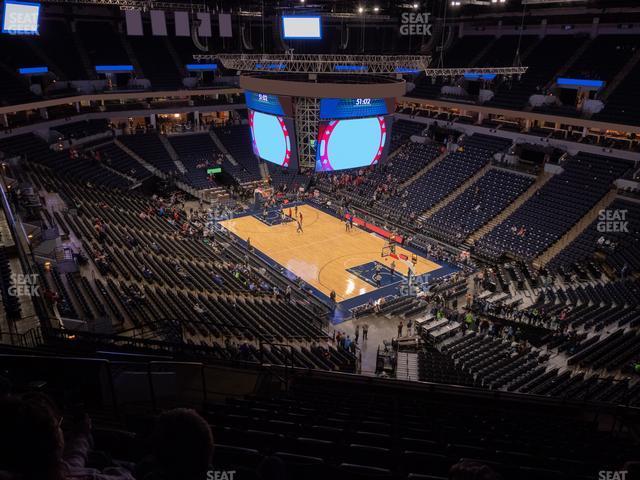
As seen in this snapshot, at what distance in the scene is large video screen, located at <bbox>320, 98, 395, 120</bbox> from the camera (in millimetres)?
14242

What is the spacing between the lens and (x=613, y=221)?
25.1m

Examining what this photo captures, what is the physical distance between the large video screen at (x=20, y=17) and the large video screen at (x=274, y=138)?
70.7 feet

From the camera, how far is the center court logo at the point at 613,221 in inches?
963

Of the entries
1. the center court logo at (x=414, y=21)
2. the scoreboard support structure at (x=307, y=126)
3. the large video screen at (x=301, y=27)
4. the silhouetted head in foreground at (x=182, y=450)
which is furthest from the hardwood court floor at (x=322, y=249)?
the silhouetted head in foreground at (x=182, y=450)

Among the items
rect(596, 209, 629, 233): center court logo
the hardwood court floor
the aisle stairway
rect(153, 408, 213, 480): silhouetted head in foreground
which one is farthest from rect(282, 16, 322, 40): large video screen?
rect(596, 209, 629, 233): center court logo

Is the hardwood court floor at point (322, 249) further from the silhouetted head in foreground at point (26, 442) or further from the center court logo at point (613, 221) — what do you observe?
the silhouetted head in foreground at point (26, 442)

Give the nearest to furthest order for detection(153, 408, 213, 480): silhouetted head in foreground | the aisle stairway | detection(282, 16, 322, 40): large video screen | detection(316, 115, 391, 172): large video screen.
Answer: detection(153, 408, 213, 480): silhouetted head in foreground < detection(316, 115, 391, 172): large video screen < the aisle stairway < detection(282, 16, 322, 40): large video screen

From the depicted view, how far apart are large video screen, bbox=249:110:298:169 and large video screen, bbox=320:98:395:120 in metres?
1.19

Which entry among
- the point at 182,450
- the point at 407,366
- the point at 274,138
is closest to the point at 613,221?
the point at 407,366

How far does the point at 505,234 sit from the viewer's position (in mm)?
27234

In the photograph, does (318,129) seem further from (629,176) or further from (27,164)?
(27,164)

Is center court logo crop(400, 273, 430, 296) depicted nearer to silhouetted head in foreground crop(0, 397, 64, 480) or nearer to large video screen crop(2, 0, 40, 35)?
silhouetted head in foreground crop(0, 397, 64, 480)

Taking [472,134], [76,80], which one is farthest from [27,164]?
[472,134]

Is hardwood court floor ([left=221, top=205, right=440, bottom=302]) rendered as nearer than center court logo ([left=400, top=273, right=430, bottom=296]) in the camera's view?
No
